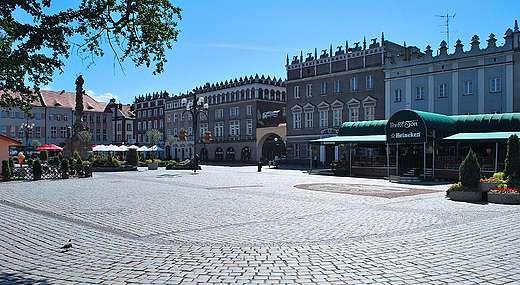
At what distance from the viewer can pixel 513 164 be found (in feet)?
49.4

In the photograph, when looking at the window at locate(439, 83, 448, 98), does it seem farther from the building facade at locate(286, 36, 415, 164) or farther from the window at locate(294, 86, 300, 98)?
the window at locate(294, 86, 300, 98)

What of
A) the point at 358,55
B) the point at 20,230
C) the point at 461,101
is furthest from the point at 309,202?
the point at 358,55

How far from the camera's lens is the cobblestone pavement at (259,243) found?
6.02 m

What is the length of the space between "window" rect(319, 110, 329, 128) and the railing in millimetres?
29176

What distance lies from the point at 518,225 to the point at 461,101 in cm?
3090

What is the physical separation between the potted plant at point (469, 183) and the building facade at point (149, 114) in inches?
2981

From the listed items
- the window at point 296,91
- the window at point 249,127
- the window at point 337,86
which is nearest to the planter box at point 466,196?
the window at point 337,86

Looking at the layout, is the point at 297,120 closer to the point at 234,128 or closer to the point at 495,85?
the point at 234,128

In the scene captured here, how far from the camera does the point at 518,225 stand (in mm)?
10008

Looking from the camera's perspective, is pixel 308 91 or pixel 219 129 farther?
pixel 219 129

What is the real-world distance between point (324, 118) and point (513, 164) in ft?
117

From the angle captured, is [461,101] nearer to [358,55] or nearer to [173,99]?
[358,55]

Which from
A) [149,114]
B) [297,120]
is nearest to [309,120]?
[297,120]

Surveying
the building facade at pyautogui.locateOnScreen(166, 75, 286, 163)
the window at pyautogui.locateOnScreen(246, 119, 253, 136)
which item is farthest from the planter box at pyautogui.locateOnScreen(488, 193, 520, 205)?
the window at pyautogui.locateOnScreen(246, 119, 253, 136)
